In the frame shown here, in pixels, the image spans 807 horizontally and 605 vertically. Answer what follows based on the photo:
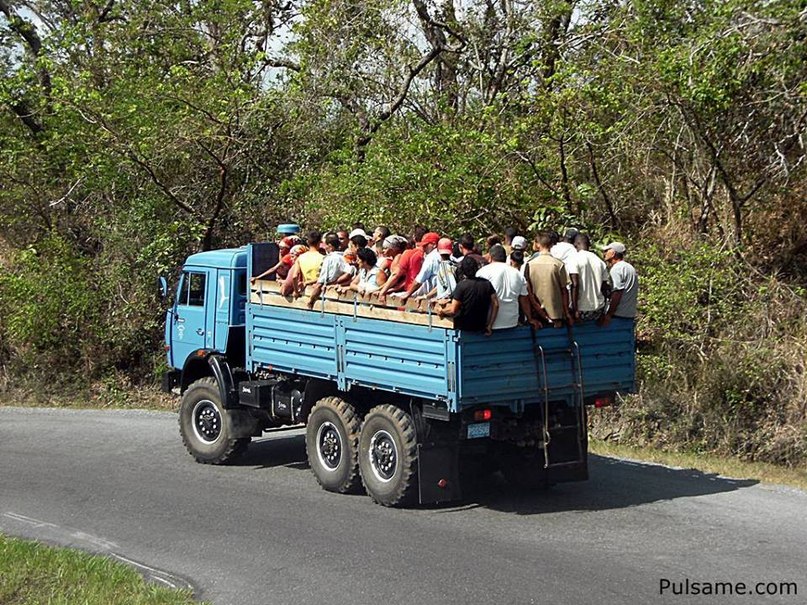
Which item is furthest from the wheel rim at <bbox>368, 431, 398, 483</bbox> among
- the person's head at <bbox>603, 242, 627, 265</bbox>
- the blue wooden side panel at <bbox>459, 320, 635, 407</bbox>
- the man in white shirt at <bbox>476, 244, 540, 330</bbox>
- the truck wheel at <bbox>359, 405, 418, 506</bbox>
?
the person's head at <bbox>603, 242, 627, 265</bbox>

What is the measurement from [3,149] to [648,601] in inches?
741

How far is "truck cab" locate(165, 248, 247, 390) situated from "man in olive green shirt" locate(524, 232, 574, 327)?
4.11 m

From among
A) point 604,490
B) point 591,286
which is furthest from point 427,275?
point 604,490

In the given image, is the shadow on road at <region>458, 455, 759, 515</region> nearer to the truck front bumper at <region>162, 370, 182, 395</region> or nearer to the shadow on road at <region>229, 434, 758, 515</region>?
Result: the shadow on road at <region>229, 434, 758, 515</region>

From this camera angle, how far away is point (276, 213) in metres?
21.6

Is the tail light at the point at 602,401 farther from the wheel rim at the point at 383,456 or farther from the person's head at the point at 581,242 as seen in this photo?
the wheel rim at the point at 383,456

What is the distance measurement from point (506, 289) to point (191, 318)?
520 cm

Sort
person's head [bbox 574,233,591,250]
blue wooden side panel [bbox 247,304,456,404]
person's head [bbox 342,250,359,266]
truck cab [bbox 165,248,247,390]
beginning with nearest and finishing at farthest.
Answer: blue wooden side panel [bbox 247,304,456,404]
person's head [bbox 574,233,591,250]
person's head [bbox 342,250,359,266]
truck cab [bbox 165,248,247,390]

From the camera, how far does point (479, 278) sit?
1036cm

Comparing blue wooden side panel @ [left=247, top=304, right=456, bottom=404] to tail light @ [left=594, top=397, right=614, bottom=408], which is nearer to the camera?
blue wooden side panel @ [left=247, top=304, right=456, bottom=404]

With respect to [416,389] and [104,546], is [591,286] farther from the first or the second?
[104,546]

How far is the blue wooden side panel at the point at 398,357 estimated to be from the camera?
10328mm

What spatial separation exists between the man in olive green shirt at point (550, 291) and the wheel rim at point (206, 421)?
468 cm

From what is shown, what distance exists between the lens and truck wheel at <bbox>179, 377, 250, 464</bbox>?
44.4 ft
